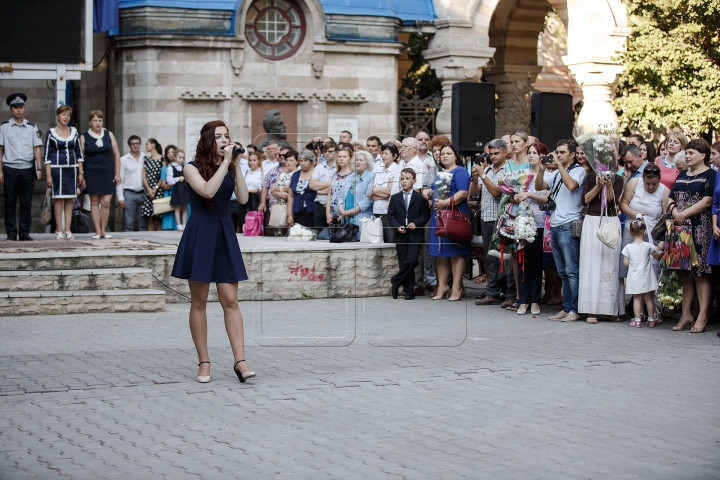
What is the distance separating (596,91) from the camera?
22.3 metres

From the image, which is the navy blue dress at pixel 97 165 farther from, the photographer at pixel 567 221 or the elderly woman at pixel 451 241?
the photographer at pixel 567 221

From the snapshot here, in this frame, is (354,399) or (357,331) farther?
(357,331)

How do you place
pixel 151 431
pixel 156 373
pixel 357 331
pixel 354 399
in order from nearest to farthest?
pixel 151 431
pixel 354 399
pixel 156 373
pixel 357 331

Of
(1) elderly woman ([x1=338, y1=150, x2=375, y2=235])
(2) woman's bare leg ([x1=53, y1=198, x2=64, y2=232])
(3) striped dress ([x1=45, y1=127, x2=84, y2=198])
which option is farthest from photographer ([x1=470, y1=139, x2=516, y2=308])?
(2) woman's bare leg ([x1=53, y1=198, x2=64, y2=232])

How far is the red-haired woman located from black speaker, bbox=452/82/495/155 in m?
6.43

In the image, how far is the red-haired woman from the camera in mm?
8258

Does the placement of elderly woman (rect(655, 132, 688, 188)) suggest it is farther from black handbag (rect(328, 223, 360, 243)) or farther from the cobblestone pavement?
black handbag (rect(328, 223, 360, 243))

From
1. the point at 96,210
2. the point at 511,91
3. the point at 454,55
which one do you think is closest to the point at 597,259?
the point at 96,210

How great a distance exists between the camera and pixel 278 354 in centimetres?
973

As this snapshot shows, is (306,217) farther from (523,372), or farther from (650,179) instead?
(523,372)

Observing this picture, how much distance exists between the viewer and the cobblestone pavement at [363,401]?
239 inches

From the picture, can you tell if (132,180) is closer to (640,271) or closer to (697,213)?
(640,271)

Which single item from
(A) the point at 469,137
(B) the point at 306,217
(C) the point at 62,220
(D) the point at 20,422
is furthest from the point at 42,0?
(D) the point at 20,422

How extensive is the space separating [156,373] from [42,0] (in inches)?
399
